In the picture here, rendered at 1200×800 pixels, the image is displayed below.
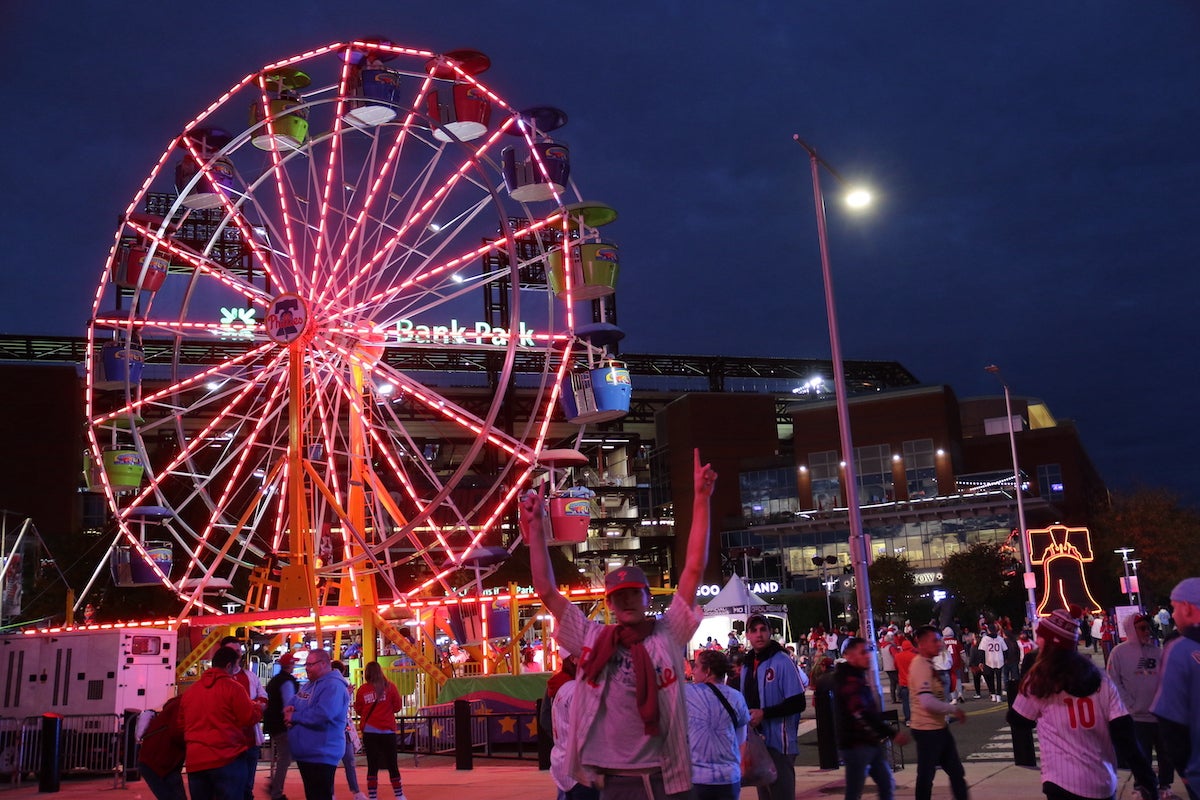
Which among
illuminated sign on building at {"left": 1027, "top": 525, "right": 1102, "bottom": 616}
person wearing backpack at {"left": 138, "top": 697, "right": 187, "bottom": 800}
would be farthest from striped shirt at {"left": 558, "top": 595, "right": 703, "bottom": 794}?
illuminated sign on building at {"left": 1027, "top": 525, "right": 1102, "bottom": 616}

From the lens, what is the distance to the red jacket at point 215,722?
8.52m

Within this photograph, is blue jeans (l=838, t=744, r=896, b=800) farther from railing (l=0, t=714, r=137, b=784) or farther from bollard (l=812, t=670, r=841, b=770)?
railing (l=0, t=714, r=137, b=784)

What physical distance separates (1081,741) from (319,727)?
6202 mm

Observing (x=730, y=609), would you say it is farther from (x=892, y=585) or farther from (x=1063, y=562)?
(x=892, y=585)

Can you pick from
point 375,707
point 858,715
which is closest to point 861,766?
point 858,715

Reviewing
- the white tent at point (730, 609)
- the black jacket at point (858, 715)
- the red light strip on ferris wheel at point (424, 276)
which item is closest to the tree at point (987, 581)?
the white tent at point (730, 609)

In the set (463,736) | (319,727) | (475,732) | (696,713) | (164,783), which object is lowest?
(475,732)

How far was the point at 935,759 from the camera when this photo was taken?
29.4 feet

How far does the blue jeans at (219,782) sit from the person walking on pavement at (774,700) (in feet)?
12.2

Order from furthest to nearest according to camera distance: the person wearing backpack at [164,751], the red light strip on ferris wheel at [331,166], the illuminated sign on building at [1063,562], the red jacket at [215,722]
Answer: the illuminated sign on building at [1063,562], the red light strip on ferris wheel at [331,166], the person wearing backpack at [164,751], the red jacket at [215,722]

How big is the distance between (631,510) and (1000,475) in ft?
114

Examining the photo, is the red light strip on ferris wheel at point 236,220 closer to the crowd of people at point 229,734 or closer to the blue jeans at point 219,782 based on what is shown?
the crowd of people at point 229,734

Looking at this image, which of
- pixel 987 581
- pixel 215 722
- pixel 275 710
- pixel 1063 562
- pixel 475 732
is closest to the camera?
pixel 215 722

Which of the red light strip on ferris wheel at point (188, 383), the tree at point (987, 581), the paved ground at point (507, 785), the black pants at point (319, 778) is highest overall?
the red light strip on ferris wheel at point (188, 383)
